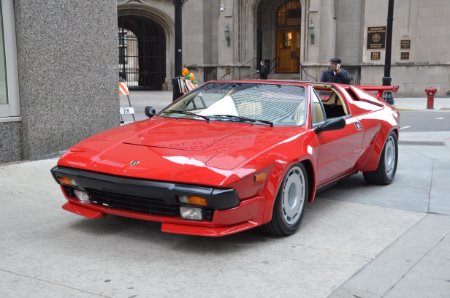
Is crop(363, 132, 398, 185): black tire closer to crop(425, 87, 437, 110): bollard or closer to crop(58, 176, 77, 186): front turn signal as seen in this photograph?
crop(58, 176, 77, 186): front turn signal

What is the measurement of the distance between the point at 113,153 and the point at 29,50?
397 centimetres

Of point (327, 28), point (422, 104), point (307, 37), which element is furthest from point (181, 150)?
point (307, 37)

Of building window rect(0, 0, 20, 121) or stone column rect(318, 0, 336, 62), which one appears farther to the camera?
stone column rect(318, 0, 336, 62)

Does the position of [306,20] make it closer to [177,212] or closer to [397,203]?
[397,203]

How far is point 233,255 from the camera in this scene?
3.95m

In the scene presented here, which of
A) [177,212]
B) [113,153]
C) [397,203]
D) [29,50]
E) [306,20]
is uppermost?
[306,20]

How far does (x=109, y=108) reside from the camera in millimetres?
8867

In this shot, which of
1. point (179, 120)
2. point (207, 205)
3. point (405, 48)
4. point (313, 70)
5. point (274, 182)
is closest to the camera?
point (207, 205)

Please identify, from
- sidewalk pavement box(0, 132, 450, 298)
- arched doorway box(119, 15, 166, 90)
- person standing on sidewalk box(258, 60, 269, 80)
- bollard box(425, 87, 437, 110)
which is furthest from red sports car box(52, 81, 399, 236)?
arched doorway box(119, 15, 166, 90)

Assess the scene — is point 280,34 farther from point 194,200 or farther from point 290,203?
point 194,200

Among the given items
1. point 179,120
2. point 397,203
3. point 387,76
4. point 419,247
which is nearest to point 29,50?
point 179,120

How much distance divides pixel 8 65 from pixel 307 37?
2116cm

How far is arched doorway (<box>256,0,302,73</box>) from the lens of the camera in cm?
3020

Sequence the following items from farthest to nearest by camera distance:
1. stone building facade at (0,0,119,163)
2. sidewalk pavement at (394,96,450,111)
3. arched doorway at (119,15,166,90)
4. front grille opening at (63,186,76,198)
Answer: arched doorway at (119,15,166,90) < sidewalk pavement at (394,96,450,111) < stone building facade at (0,0,119,163) < front grille opening at (63,186,76,198)
